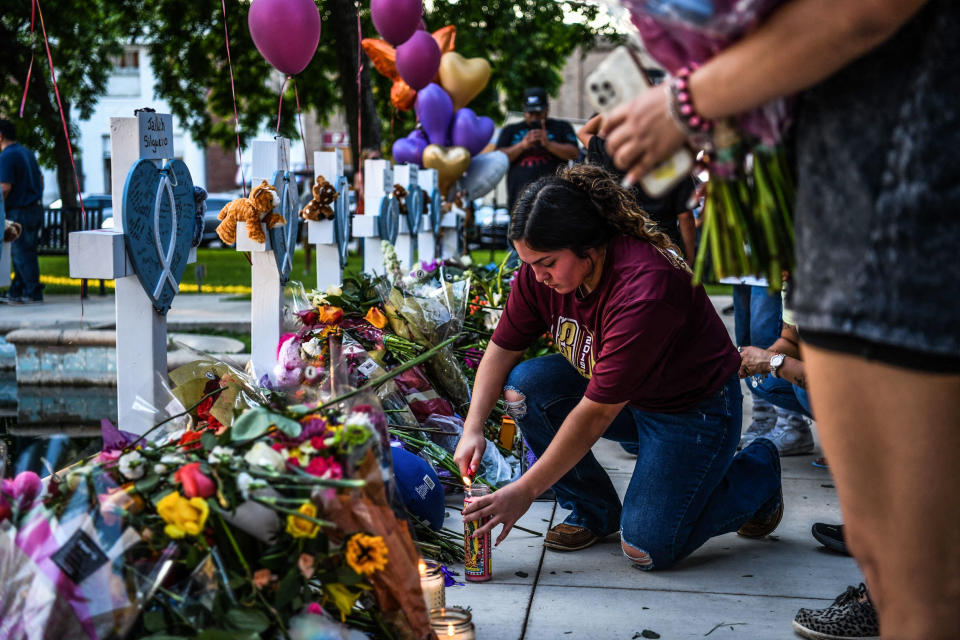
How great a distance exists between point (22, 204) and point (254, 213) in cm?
648

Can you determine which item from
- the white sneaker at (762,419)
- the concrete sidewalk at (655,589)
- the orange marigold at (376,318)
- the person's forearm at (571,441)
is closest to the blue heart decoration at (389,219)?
the orange marigold at (376,318)

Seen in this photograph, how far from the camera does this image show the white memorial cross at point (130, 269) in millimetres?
2807

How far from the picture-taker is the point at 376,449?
73.7 inches

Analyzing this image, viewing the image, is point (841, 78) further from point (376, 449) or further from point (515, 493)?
point (515, 493)

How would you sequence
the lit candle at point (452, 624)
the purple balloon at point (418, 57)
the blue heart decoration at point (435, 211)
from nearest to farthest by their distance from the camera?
the lit candle at point (452, 624) → the purple balloon at point (418, 57) → the blue heart decoration at point (435, 211)

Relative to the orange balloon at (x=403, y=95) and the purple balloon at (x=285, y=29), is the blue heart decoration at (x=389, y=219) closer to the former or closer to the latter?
the purple balloon at (x=285, y=29)

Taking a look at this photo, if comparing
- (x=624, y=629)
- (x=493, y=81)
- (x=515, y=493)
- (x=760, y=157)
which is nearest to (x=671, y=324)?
(x=515, y=493)

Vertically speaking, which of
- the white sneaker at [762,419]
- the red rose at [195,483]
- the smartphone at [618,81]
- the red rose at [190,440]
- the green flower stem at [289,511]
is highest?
the smartphone at [618,81]

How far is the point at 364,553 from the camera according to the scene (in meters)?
1.78

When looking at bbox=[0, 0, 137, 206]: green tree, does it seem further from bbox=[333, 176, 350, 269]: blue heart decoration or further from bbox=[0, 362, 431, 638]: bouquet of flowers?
bbox=[0, 362, 431, 638]: bouquet of flowers

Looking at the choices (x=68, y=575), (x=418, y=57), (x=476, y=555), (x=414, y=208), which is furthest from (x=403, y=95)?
(x=68, y=575)

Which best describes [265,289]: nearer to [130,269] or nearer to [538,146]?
[130,269]

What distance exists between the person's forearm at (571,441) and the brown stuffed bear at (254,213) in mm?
1686

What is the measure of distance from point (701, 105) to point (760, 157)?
0.52 feet
